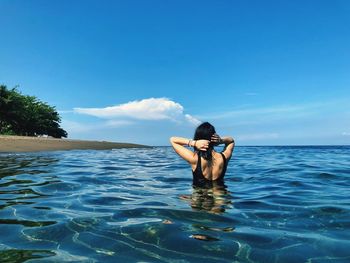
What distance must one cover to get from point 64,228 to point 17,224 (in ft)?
2.36

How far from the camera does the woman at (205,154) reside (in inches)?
268

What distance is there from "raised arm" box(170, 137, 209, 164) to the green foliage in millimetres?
39802

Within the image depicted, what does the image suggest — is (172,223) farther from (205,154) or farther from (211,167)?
(211,167)

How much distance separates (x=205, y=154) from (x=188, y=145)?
0.42m

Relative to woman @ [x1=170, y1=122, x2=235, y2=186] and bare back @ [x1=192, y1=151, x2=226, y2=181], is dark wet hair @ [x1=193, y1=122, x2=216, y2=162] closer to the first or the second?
woman @ [x1=170, y1=122, x2=235, y2=186]

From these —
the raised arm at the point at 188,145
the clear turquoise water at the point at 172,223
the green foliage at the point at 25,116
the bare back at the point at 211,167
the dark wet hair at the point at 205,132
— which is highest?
the green foliage at the point at 25,116

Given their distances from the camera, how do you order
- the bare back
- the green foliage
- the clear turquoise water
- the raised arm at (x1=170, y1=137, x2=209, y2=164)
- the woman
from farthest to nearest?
the green foliage < the bare back < the woman < the raised arm at (x1=170, y1=137, x2=209, y2=164) < the clear turquoise water

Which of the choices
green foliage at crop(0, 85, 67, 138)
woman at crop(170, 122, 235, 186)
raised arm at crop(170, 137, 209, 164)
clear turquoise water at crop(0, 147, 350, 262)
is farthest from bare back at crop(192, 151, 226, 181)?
green foliage at crop(0, 85, 67, 138)

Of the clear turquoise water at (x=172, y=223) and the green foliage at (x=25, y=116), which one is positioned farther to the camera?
the green foliage at (x=25, y=116)

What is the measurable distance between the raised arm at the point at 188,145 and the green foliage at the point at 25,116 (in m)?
39.8

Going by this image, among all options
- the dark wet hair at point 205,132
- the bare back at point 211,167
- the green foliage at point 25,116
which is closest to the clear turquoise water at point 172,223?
the bare back at point 211,167

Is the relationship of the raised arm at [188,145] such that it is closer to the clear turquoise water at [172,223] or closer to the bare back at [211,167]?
the bare back at [211,167]

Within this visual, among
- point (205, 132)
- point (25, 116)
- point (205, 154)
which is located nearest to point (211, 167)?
point (205, 154)

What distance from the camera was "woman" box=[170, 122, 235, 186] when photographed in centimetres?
680
